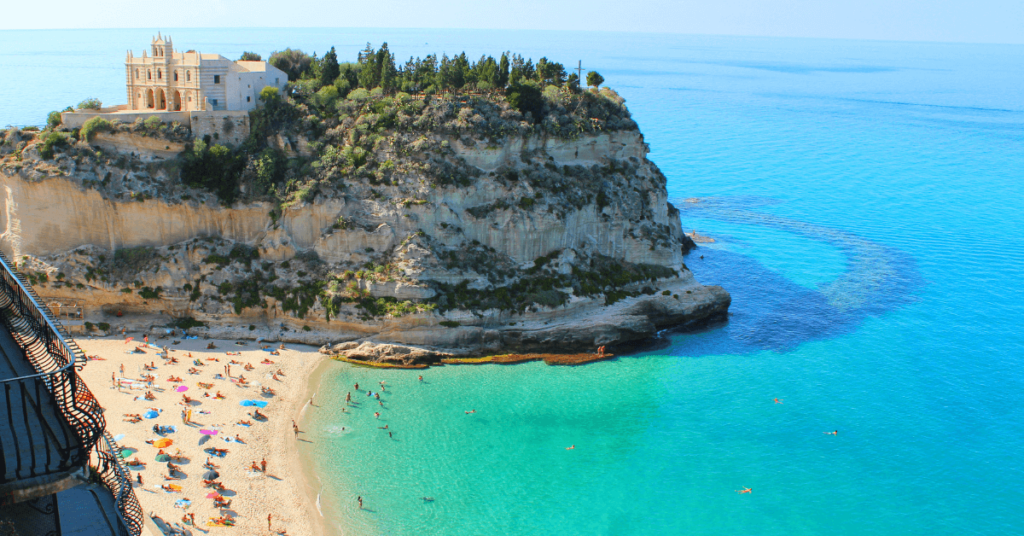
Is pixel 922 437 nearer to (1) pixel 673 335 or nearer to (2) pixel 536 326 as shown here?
(1) pixel 673 335

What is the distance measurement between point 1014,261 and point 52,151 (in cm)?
7518

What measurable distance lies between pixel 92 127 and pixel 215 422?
859 inches

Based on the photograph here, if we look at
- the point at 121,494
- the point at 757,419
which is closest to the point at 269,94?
the point at 757,419

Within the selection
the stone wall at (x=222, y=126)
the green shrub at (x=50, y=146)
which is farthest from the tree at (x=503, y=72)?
the green shrub at (x=50, y=146)

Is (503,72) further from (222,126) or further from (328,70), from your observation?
(222,126)

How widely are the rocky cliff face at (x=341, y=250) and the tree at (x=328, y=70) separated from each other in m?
7.72

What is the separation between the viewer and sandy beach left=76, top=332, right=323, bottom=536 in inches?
1115

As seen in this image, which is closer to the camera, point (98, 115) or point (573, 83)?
point (98, 115)

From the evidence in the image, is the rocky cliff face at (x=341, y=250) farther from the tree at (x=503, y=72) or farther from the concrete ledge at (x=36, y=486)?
the concrete ledge at (x=36, y=486)

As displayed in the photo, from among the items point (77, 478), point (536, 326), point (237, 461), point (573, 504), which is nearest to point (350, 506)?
point (237, 461)

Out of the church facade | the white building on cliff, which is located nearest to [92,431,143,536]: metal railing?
the white building on cliff

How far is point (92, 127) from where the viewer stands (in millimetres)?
43406

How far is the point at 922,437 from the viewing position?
35.2m

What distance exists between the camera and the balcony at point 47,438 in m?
10.0
